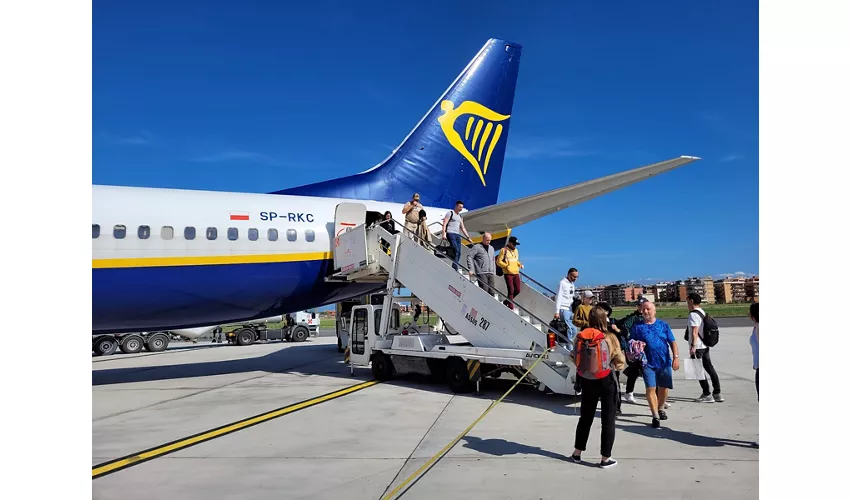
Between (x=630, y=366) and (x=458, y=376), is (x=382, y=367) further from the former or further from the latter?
(x=630, y=366)

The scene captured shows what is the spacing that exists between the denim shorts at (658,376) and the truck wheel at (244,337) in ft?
83.6

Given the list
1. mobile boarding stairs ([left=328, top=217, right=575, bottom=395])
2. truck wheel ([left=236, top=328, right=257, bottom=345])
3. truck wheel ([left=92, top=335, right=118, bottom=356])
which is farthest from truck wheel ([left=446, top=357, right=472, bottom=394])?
truck wheel ([left=236, top=328, right=257, bottom=345])

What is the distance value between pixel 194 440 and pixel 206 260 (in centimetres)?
597

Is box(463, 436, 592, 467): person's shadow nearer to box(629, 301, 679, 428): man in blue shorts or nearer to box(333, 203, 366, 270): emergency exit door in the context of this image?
box(629, 301, 679, 428): man in blue shorts

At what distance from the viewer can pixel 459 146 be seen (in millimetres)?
17250

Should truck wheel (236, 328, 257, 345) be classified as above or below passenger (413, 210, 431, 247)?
below

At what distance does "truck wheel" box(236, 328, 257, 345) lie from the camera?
2999cm

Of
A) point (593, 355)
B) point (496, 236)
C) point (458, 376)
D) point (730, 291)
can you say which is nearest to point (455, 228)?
point (496, 236)

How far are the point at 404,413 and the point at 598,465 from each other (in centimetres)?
382

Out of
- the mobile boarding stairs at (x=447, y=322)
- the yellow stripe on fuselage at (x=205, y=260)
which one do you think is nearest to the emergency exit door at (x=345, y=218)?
the mobile boarding stairs at (x=447, y=322)

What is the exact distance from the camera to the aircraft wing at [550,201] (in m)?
11.3

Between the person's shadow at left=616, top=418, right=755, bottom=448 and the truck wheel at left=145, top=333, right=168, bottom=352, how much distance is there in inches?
978
